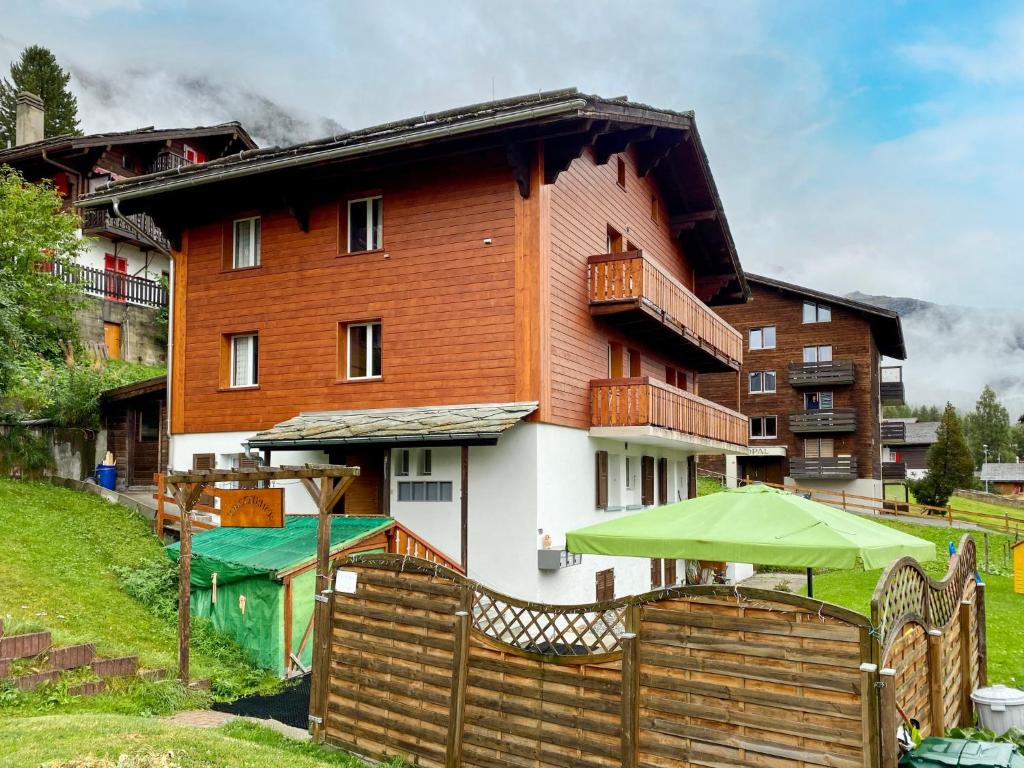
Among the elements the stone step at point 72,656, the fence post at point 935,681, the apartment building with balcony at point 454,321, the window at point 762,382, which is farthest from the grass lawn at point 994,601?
the window at point 762,382

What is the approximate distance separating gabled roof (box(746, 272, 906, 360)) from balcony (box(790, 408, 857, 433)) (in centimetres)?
491

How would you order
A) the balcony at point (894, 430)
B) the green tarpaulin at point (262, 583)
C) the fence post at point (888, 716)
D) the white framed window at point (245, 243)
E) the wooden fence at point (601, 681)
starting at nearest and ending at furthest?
the fence post at point (888, 716), the wooden fence at point (601, 681), the green tarpaulin at point (262, 583), the white framed window at point (245, 243), the balcony at point (894, 430)

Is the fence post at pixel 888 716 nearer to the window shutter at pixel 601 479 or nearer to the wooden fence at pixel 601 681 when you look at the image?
the wooden fence at pixel 601 681

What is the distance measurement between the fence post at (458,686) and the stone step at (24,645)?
4.95 metres

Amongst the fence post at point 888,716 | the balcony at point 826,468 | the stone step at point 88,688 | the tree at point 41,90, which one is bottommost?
the stone step at point 88,688

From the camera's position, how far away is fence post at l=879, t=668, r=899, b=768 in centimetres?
602

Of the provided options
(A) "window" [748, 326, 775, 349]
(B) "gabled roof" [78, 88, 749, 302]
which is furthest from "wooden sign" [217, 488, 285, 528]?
(A) "window" [748, 326, 775, 349]

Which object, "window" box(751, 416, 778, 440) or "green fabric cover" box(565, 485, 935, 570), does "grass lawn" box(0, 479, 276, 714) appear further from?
"window" box(751, 416, 778, 440)

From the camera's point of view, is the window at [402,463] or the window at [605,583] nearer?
the window at [402,463]

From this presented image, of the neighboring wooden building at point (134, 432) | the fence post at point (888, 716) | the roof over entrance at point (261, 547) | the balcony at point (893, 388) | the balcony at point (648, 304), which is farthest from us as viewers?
the balcony at point (893, 388)

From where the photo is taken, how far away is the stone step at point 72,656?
9805mm

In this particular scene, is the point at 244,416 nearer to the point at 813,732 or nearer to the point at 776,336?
the point at 813,732

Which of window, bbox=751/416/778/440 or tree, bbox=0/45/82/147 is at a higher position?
tree, bbox=0/45/82/147

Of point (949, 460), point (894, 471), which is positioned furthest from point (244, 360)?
point (949, 460)
